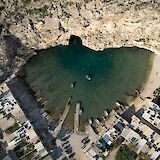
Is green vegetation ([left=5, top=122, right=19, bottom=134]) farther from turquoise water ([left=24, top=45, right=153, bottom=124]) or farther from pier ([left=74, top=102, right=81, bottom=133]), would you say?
pier ([left=74, top=102, right=81, bottom=133])

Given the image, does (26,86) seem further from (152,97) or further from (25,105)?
(152,97)

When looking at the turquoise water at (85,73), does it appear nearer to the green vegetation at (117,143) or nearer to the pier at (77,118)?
the pier at (77,118)

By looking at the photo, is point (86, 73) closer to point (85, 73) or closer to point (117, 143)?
point (85, 73)

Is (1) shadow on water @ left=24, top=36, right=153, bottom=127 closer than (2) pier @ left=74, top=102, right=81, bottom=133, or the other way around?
(2) pier @ left=74, top=102, right=81, bottom=133

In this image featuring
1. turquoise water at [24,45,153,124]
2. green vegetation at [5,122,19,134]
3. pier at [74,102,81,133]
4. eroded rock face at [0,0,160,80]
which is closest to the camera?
green vegetation at [5,122,19,134]

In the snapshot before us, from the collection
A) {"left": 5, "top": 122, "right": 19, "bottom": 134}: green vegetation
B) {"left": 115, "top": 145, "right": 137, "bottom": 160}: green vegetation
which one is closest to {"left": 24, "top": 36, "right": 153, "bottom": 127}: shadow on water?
{"left": 5, "top": 122, "right": 19, "bottom": 134}: green vegetation

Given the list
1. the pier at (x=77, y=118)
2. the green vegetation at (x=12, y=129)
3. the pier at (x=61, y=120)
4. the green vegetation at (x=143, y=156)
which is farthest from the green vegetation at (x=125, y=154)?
the green vegetation at (x=12, y=129)
